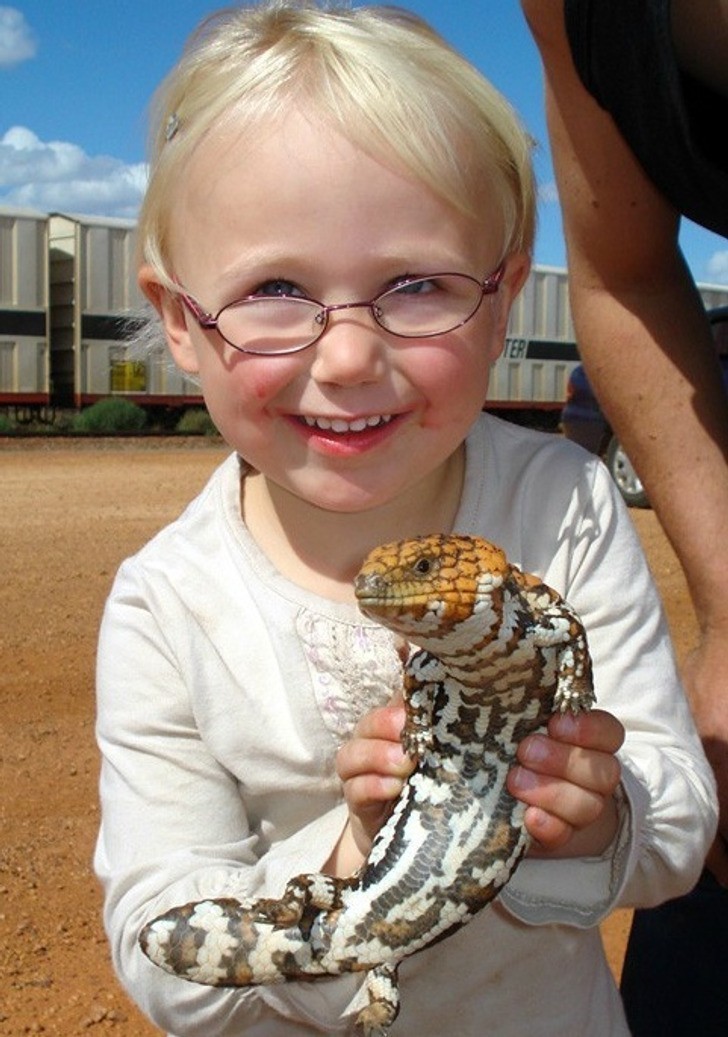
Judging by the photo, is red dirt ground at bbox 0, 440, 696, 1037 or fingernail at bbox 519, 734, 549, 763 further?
red dirt ground at bbox 0, 440, 696, 1037

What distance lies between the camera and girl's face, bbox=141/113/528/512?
2.01 meters

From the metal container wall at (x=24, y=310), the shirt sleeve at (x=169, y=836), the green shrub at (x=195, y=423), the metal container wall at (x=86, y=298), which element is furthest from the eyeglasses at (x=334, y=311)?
the metal container wall at (x=86, y=298)

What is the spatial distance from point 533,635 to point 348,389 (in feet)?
1.94

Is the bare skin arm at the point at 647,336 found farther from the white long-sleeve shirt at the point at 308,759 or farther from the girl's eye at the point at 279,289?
the girl's eye at the point at 279,289

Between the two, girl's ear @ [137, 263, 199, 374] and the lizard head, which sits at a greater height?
girl's ear @ [137, 263, 199, 374]

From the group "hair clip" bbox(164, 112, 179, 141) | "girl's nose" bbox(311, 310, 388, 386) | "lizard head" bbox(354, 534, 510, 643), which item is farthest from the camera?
"hair clip" bbox(164, 112, 179, 141)

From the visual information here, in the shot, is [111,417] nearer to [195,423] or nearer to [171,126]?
[195,423]

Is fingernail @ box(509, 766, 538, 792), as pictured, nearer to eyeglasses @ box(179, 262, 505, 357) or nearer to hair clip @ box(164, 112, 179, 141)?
eyeglasses @ box(179, 262, 505, 357)

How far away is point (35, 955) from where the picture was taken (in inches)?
157

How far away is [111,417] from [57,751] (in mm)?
22771

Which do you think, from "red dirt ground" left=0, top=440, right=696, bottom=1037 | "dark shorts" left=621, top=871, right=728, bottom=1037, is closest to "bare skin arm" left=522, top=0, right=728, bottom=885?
"dark shorts" left=621, top=871, right=728, bottom=1037

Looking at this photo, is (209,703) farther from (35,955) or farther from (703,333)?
(35,955)

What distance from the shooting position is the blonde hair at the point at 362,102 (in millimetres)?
2051

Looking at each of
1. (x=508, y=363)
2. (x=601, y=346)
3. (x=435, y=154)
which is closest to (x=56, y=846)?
(x=601, y=346)
